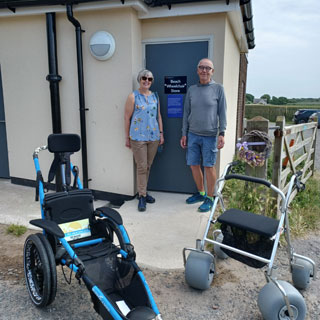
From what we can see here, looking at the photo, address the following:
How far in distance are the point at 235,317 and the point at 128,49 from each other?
3.50 metres

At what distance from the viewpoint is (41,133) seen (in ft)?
16.5

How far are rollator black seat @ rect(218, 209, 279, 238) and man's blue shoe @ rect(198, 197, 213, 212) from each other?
4.85 ft

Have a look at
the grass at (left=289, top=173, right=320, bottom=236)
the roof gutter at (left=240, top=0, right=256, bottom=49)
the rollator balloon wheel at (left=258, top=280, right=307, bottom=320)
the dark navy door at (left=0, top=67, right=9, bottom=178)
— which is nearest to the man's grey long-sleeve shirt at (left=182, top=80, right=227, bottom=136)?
the roof gutter at (left=240, top=0, right=256, bottom=49)

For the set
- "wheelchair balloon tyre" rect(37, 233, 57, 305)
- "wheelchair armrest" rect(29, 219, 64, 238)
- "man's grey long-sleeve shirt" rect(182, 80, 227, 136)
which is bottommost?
"wheelchair balloon tyre" rect(37, 233, 57, 305)

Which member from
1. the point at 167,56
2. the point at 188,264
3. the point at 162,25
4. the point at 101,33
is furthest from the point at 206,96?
the point at 188,264

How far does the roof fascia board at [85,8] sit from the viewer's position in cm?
411

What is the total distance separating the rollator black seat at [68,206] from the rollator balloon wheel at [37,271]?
0.92 ft

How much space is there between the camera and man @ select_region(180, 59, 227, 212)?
4.04 meters

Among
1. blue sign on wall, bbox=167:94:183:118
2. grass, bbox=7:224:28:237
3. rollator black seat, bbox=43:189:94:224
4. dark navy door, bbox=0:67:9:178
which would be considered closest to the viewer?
rollator black seat, bbox=43:189:94:224

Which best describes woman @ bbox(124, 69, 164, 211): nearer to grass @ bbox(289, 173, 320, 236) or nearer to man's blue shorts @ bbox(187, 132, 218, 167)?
man's blue shorts @ bbox(187, 132, 218, 167)

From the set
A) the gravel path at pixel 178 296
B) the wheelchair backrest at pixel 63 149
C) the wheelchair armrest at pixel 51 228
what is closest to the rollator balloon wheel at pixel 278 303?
the gravel path at pixel 178 296

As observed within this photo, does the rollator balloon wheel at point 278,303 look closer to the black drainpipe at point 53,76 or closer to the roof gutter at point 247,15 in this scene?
the black drainpipe at point 53,76

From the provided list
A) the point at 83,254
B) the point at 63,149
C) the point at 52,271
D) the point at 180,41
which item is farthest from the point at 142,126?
the point at 52,271

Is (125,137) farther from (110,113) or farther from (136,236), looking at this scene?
(136,236)
